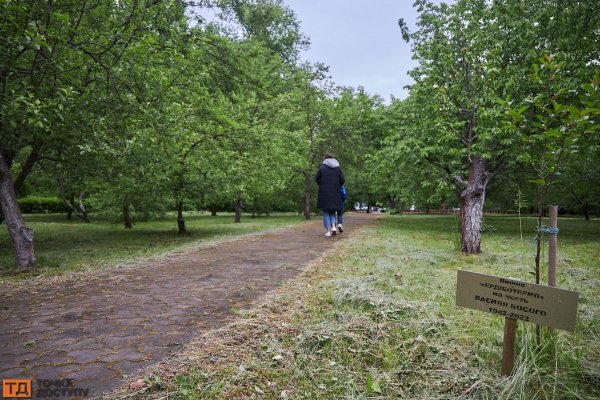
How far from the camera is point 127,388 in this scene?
2469 millimetres

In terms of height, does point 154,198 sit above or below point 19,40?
below

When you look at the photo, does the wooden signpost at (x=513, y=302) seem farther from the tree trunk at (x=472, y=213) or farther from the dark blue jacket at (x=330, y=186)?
the dark blue jacket at (x=330, y=186)

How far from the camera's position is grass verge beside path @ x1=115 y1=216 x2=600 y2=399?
97.3 inches

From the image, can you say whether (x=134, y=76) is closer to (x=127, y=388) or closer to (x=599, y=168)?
(x=127, y=388)

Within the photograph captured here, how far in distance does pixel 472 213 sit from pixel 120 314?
7.54 meters

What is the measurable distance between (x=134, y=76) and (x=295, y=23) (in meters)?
29.1

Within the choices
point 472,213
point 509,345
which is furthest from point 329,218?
point 509,345

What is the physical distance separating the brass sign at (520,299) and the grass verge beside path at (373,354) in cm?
41

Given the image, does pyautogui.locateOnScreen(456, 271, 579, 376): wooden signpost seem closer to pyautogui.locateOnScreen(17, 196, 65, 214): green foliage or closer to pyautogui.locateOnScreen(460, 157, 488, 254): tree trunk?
pyautogui.locateOnScreen(460, 157, 488, 254): tree trunk

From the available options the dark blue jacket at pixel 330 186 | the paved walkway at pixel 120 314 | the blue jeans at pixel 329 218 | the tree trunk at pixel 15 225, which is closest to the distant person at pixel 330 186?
the dark blue jacket at pixel 330 186

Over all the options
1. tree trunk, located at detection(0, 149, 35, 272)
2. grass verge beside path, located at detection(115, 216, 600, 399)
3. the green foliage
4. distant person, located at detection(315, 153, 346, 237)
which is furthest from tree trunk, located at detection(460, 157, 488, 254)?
the green foliage

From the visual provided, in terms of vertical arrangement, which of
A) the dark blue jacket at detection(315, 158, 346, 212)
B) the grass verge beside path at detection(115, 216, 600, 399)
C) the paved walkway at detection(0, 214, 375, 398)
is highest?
Result: the dark blue jacket at detection(315, 158, 346, 212)

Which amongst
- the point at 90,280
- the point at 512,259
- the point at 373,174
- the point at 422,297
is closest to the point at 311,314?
the point at 422,297

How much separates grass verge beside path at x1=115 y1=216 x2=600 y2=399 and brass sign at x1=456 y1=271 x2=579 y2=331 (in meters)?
0.41
